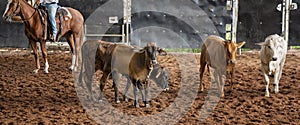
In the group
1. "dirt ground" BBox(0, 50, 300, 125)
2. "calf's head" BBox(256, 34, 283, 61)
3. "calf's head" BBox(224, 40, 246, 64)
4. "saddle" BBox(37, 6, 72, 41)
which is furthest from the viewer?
"saddle" BBox(37, 6, 72, 41)

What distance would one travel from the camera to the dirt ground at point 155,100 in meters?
7.68

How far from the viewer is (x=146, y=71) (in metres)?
Result: 8.20

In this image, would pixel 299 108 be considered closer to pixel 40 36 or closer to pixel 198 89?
pixel 198 89

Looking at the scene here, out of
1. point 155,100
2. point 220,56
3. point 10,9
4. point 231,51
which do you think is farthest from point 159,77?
point 10,9

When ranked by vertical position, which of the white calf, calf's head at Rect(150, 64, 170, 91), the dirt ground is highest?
the white calf

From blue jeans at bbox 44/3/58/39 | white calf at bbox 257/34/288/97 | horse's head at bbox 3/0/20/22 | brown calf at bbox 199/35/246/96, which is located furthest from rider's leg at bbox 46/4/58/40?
white calf at bbox 257/34/288/97

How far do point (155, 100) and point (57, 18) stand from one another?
386 centimetres

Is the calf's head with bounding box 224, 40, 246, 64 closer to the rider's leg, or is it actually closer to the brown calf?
the brown calf

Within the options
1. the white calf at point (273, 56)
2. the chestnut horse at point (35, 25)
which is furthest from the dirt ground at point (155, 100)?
the chestnut horse at point (35, 25)

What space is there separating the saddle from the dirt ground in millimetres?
833

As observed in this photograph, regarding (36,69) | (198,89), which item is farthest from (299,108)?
(36,69)

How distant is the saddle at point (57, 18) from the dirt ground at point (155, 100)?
833mm

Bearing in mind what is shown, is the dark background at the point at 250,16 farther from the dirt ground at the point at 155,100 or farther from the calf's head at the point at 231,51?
the calf's head at the point at 231,51

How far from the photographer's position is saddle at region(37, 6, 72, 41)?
1116 centimetres
